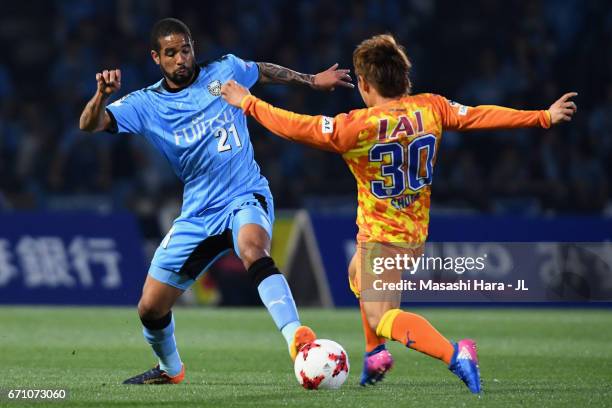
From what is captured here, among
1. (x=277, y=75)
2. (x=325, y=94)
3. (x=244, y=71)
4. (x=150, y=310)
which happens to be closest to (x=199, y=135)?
(x=244, y=71)

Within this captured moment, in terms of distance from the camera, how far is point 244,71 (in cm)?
761

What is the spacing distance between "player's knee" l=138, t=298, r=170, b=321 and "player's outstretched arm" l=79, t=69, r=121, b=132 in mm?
1077

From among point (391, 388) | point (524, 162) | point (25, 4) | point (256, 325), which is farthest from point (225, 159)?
point (25, 4)

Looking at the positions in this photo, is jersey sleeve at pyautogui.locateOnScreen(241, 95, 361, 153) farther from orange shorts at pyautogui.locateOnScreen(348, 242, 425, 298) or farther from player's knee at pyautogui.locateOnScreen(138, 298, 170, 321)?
player's knee at pyautogui.locateOnScreen(138, 298, 170, 321)

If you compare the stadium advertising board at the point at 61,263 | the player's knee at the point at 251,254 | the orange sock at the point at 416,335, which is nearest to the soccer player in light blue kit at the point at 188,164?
the player's knee at the point at 251,254

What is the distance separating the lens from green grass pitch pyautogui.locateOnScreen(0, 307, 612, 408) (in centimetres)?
638

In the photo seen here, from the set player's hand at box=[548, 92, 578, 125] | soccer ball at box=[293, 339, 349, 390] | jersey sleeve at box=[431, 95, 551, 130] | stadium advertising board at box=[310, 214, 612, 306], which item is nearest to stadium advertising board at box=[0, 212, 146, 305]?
stadium advertising board at box=[310, 214, 612, 306]

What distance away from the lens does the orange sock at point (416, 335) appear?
6.07 metres

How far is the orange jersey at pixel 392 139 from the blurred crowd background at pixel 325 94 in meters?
8.95

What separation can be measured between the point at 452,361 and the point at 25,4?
15.5 metres

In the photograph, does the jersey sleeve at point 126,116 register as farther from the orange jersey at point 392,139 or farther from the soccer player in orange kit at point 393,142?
the orange jersey at point 392,139

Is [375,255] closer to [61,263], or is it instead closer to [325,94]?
[61,263]

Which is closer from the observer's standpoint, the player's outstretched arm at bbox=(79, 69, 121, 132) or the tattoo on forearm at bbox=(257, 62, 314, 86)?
the player's outstretched arm at bbox=(79, 69, 121, 132)

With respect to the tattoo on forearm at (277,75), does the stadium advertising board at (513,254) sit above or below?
below
